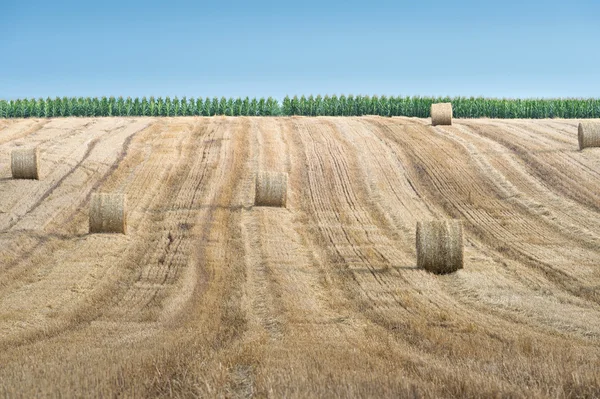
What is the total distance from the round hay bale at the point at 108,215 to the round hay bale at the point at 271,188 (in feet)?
19.0

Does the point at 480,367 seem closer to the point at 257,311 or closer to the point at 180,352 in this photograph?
the point at 180,352

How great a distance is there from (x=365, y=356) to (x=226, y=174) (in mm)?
23491

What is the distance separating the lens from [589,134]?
38.1 meters

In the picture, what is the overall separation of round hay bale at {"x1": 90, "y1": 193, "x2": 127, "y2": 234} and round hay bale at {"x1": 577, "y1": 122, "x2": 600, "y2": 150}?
22.8 m

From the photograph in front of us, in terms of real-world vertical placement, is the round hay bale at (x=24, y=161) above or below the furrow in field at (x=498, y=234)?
above

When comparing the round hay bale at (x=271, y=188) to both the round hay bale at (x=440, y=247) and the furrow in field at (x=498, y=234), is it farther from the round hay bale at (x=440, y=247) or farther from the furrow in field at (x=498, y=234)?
the round hay bale at (x=440, y=247)

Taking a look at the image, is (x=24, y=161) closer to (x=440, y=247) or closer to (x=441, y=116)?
(x=440, y=247)

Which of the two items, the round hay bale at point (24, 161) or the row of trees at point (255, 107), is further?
the row of trees at point (255, 107)

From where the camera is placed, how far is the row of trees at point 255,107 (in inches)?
2554

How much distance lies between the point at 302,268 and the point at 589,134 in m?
22.3

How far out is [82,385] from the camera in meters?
10.4

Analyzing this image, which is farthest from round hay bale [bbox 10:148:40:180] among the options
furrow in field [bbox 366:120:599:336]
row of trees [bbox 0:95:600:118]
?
row of trees [bbox 0:95:600:118]

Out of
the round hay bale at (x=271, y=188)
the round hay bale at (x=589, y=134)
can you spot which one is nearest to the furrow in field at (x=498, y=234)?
the round hay bale at (x=589, y=134)

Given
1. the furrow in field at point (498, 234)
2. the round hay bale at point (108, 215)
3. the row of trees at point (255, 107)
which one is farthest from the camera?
the row of trees at point (255, 107)
